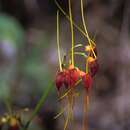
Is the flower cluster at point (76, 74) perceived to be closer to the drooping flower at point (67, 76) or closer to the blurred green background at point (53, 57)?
the drooping flower at point (67, 76)

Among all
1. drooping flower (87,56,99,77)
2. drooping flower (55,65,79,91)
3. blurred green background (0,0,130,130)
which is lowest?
blurred green background (0,0,130,130)

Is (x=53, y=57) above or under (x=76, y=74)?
under

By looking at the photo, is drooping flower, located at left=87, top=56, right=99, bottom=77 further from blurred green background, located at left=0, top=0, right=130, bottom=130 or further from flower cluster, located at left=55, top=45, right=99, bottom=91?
blurred green background, located at left=0, top=0, right=130, bottom=130

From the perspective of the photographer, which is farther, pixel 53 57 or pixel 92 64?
pixel 53 57

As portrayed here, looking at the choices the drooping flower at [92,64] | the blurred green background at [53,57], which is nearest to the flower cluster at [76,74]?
the drooping flower at [92,64]

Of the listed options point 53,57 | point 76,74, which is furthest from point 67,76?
point 53,57

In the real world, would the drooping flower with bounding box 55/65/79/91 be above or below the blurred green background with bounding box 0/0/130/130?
above

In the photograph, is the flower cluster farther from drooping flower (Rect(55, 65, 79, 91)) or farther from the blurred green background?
the blurred green background

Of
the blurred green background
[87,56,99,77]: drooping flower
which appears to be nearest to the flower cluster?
[87,56,99,77]: drooping flower

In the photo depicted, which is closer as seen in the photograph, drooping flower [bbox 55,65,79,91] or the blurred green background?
drooping flower [bbox 55,65,79,91]

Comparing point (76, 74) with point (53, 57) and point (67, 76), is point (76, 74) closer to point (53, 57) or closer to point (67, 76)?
point (67, 76)
